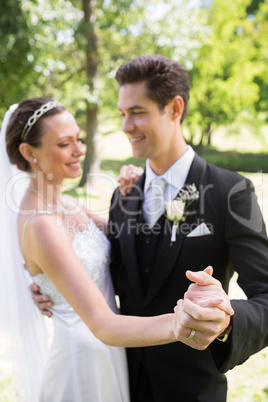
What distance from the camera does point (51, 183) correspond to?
276 centimetres

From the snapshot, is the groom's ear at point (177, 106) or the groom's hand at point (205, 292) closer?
the groom's hand at point (205, 292)

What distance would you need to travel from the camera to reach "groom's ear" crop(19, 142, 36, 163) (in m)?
2.63

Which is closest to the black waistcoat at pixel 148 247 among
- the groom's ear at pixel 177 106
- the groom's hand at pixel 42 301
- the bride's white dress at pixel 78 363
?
the bride's white dress at pixel 78 363

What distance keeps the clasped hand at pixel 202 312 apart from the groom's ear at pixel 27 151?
1614 mm

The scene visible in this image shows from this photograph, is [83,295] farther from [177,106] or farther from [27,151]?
[177,106]

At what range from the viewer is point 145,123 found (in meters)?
2.66

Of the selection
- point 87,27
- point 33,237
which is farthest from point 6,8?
point 33,237

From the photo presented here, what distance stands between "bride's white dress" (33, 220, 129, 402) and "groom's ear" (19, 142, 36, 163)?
0.71 meters

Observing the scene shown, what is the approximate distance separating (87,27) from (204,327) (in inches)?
484

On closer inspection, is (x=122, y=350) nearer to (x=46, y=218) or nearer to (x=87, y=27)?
(x=46, y=218)

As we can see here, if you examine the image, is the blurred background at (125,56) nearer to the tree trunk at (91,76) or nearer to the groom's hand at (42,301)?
the tree trunk at (91,76)

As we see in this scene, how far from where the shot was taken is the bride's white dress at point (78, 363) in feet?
8.03

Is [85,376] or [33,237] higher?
[33,237]

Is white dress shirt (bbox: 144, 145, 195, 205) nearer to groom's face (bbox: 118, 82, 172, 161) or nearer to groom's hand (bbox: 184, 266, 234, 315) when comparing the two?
groom's face (bbox: 118, 82, 172, 161)
